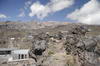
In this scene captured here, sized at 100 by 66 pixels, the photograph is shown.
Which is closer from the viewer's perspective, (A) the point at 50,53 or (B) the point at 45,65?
(B) the point at 45,65

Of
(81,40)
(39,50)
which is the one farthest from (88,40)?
(39,50)

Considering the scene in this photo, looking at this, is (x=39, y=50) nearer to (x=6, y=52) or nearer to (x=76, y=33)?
(x=76, y=33)

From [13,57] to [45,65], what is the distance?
2155 cm

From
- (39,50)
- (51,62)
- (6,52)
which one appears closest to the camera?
(51,62)

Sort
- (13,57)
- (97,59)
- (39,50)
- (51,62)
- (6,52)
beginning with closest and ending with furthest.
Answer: (51,62), (97,59), (39,50), (13,57), (6,52)

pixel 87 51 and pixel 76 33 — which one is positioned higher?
pixel 76 33

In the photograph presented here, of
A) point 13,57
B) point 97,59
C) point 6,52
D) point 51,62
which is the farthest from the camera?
point 6,52

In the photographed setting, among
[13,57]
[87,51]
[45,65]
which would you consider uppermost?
[87,51]

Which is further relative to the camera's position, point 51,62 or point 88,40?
point 88,40

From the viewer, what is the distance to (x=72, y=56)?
87.7 ft

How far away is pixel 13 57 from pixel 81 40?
2344 cm

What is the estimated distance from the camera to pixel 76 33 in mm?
32625

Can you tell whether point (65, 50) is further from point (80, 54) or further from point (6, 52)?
point (6, 52)

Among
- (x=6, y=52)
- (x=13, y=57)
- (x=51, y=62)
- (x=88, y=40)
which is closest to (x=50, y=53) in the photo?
(x=51, y=62)
